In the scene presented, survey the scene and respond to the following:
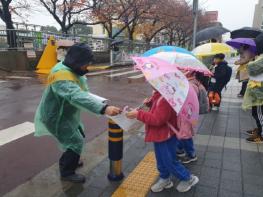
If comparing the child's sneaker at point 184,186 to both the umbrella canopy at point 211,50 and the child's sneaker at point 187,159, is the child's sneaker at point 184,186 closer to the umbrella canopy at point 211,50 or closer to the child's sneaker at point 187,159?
the child's sneaker at point 187,159

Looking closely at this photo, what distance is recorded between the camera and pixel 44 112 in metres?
3.20

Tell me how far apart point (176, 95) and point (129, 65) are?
19.7m

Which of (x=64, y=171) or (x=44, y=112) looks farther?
(x=64, y=171)

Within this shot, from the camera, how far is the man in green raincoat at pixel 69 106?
285cm

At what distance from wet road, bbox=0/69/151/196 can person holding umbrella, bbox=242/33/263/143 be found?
8.84 feet

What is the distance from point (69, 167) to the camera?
11.2 ft

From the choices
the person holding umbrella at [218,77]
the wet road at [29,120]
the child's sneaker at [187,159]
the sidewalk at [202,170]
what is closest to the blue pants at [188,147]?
the child's sneaker at [187,159]

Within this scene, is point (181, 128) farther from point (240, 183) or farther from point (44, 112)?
point (44, 112)

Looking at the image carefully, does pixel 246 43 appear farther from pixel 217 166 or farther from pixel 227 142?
pixel 217 166

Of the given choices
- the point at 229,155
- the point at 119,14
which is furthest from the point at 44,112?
the point at 119,14

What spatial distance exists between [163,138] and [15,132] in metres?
3.48

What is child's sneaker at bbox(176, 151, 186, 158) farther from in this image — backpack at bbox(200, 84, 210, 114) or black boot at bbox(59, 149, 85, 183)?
black boot at bbox(59, 149, 85, 183)

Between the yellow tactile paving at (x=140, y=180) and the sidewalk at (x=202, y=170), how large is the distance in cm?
1

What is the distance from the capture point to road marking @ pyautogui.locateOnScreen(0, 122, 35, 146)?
501 cm
